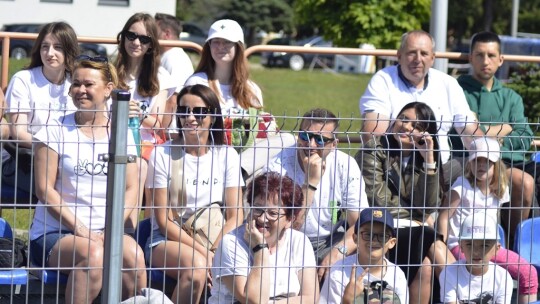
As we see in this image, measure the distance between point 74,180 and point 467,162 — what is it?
2.35 metres

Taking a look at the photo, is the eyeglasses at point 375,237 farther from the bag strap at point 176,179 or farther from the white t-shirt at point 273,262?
the bag strap at point 176,179

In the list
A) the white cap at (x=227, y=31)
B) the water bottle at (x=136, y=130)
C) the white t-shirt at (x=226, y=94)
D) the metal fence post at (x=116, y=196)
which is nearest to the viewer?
the metal fence post at (x=116, y=196)

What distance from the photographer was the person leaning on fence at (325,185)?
5.34 m

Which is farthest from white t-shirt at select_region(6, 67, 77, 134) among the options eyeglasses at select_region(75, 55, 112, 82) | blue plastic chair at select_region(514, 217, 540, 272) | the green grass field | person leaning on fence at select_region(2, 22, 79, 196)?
the green grass field

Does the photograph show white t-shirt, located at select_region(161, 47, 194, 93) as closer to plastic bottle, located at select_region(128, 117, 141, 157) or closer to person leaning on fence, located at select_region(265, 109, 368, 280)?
plastic bottle, located at select_region(128, 117, 141, 157)

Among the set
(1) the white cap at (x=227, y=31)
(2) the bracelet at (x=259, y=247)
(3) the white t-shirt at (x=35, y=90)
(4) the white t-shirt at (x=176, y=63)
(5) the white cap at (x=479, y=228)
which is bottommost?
(2) the bracelet at (x=259, y=247)

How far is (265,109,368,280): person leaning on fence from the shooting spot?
534 cm

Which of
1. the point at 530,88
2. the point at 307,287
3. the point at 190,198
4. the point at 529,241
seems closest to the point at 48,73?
the point at 190,198

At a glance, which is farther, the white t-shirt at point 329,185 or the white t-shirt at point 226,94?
the white t-shirt at point 226,94

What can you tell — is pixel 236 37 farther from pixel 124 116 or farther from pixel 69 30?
pixel 124 116

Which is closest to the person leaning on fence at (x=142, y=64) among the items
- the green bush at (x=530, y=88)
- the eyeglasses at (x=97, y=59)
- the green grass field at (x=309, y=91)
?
the eyeglasses at (x=97, y=59)

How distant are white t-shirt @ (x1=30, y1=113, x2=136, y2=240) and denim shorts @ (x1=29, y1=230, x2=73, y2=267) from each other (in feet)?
0.10

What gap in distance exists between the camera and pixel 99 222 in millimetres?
5473

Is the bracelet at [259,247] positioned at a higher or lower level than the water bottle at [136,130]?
lower
